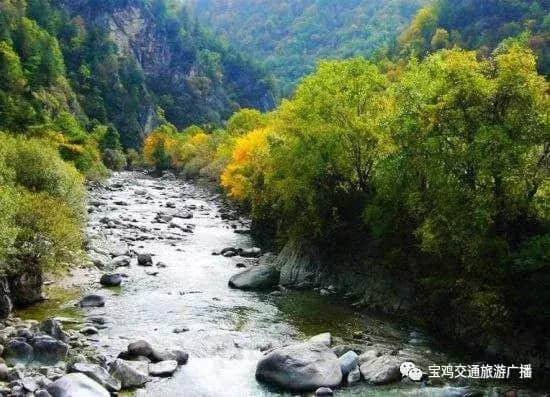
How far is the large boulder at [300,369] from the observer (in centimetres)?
2158

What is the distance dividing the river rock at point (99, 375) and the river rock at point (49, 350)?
1.70 meters

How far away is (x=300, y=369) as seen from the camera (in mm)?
21938

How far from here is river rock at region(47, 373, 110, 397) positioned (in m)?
18.7

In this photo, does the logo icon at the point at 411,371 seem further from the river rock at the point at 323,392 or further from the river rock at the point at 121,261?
the river rock at the point at 121,261

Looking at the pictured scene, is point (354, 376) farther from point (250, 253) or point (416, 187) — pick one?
point (250, 253)

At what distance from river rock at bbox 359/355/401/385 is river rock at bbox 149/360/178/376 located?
7.97 meters

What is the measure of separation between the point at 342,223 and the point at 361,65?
1128 centimetres

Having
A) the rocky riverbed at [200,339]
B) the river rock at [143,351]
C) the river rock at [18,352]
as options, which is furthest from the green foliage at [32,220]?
the river rock at [143,351]

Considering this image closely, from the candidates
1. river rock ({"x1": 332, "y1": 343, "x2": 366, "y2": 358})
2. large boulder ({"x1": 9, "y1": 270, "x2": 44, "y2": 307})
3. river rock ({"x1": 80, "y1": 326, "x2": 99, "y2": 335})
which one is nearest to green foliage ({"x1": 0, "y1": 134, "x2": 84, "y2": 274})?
large boulder ({"x1": 9, "y1": 270, "x2": 44, "y2": 307})

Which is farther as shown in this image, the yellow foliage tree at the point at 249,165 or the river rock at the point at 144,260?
the yellow foliage tree at the point at 249,165

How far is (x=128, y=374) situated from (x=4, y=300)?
31.9ft

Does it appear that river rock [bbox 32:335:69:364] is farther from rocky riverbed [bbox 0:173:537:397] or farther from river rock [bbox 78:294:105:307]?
river rock [bbox 78:294:105:307]

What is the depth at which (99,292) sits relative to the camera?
33.6 m

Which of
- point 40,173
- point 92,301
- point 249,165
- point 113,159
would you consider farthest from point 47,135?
point 113,159
